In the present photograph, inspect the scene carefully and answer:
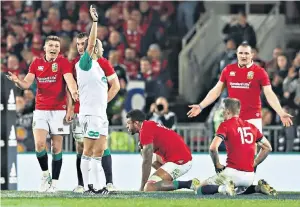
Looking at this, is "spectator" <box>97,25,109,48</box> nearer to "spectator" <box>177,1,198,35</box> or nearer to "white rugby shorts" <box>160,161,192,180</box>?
"spectator" <box>177,1,198,35</box>

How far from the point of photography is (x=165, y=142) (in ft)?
58.2

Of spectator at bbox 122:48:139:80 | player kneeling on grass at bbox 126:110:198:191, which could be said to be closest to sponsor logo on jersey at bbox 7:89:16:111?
player kneeling on grass at bbox 126:110:198:191

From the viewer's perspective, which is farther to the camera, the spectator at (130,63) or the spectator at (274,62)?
the spectator at (130,63)

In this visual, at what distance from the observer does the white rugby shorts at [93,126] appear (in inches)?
654

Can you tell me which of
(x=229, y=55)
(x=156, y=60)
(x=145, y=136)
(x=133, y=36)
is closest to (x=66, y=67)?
(x=145, y=136)

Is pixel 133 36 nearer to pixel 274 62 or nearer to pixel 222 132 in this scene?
pixel 274 62

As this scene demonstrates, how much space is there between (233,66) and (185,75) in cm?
910

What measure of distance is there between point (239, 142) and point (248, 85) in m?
1.45

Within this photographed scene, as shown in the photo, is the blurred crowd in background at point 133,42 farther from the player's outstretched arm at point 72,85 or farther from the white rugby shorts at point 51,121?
the player's outstretched arm at point 72,85

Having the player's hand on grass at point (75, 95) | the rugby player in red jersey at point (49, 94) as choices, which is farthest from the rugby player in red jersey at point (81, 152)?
the player's hand on grass at point (75, 95)

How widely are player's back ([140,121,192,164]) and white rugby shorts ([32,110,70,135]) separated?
108cm

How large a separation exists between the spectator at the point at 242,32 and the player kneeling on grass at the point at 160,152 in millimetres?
7472

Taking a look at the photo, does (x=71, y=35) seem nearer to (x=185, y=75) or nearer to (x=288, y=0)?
(x=185, y=75)

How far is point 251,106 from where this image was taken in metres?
17.6
